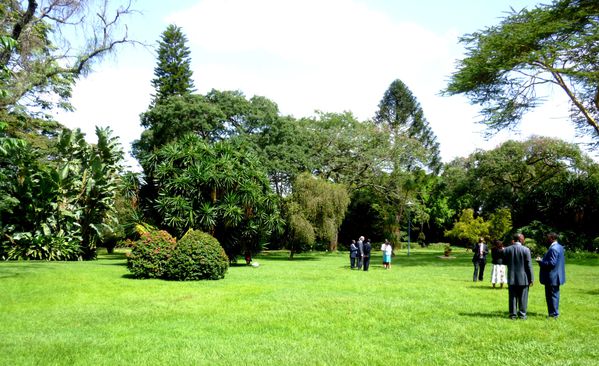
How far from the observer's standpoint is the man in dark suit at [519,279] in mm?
9219

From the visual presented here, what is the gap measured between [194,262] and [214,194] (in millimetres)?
7825

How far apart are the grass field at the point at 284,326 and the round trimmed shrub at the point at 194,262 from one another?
1.80m

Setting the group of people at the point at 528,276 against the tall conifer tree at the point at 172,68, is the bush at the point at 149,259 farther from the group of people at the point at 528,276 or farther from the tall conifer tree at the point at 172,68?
the tall conifer tree at the point at 172,68

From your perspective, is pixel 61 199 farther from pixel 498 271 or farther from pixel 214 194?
pixel 498 271

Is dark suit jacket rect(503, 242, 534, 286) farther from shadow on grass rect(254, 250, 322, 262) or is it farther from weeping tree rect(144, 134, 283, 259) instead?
shadow on grass rect(254, 250, 322, 262)

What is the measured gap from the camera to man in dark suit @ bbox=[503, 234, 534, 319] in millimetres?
9219

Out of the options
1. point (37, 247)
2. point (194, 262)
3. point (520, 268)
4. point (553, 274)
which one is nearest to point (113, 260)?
point (37, 247)

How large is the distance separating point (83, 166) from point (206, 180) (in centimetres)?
989

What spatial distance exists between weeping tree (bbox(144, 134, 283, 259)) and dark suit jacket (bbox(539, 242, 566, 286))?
15819 millimetres

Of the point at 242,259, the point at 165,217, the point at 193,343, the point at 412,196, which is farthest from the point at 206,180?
the point at 412,196

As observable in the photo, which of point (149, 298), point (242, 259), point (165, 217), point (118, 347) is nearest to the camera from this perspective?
point (118, 347)

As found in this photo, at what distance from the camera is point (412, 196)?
41.9 metres

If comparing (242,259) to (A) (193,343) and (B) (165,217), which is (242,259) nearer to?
(B) (165,217)

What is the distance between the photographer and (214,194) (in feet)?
78.5
